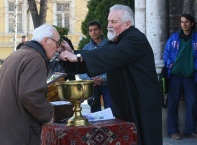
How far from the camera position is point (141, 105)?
16.9 ft

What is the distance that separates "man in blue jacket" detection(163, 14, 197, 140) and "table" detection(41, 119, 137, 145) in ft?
12.6

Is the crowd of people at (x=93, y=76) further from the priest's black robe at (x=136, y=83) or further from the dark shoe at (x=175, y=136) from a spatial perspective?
the dark shoe at (x=175, y=136)

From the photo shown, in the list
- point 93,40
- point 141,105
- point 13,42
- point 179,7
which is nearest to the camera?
point 141,105

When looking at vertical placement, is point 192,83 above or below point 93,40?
below

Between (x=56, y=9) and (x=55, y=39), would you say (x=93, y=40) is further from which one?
(x=56, y=9)

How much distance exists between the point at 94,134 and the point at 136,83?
0.60 metres

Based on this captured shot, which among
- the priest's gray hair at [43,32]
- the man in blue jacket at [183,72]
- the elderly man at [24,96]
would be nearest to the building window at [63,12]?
the man in blue jacket at [183,72]

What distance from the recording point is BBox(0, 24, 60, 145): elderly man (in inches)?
185

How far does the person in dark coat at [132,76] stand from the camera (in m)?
5.07

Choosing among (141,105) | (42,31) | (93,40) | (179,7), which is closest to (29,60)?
(42,31)

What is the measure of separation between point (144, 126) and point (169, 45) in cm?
398

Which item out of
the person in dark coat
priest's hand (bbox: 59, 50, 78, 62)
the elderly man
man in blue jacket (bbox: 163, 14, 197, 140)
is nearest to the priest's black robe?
the person in dark coat

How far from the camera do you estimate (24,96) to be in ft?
15.3

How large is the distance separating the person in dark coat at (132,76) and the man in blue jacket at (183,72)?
11.8ft
